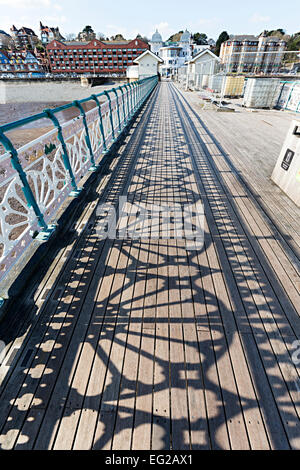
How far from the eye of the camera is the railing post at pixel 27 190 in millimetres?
2579

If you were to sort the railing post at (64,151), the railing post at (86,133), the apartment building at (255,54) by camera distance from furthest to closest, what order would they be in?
the apartment building at (255,54) → the railing post at (86,133) → the railing post at (64,151)

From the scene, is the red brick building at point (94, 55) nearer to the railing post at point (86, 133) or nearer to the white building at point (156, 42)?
the white building at point (156, 42)

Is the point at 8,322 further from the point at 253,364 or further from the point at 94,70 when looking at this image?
the point at 94,70

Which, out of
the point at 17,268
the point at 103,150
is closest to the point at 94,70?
the point at 103,150

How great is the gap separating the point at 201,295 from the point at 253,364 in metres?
0.89

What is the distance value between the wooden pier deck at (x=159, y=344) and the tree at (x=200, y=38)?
558 feet

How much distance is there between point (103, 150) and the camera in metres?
7.13

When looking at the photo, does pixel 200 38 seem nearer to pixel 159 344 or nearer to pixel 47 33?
pixel 47 33

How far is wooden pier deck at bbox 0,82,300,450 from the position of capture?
180 cm

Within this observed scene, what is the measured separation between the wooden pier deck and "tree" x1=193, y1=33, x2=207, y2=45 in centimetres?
17021

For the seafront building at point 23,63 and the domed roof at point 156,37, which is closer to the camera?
the seafront building at point 23,63

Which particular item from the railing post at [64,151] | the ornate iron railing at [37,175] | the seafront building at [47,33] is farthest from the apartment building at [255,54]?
the seafront building at [47,33]

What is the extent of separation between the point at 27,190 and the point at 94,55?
335 ft

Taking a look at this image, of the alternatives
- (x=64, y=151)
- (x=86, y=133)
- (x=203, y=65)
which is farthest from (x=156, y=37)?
(x=64, y=151)
